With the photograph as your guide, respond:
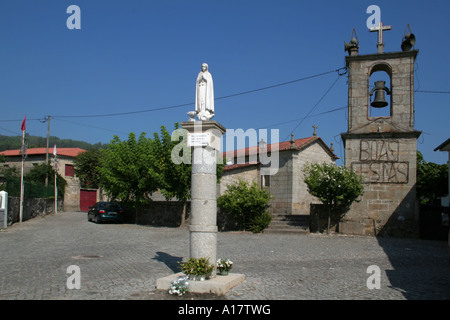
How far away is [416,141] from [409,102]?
174 cm

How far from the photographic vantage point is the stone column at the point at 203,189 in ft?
24.7

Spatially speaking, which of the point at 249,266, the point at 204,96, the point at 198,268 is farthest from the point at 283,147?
the point at 198,268

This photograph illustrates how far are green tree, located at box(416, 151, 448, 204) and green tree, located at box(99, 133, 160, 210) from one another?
20.0m

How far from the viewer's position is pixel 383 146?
17359mm

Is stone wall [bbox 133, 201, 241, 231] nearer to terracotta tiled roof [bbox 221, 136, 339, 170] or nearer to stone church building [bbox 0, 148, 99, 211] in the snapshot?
terracotta tiled roof [bbox 221, 136, 339, 170]

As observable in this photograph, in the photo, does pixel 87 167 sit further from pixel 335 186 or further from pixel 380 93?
pixel 380 93

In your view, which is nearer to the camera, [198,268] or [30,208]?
[198,268]

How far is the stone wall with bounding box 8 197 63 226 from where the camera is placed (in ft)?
69.1

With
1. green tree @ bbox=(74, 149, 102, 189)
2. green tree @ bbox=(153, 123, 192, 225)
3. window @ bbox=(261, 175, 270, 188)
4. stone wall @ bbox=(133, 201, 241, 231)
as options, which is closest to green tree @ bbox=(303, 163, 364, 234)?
stone wall @ bbox=(133, 201, 241, 231)

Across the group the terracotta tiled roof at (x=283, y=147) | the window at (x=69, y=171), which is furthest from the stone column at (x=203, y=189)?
the window at (x=69, y=171)

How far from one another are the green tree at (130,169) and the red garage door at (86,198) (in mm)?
19142

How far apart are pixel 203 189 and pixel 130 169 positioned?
1561cm

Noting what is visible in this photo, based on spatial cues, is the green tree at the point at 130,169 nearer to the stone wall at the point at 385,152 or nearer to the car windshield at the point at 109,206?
the car windshield at the point at 109,206

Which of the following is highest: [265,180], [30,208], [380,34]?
[380,34]
